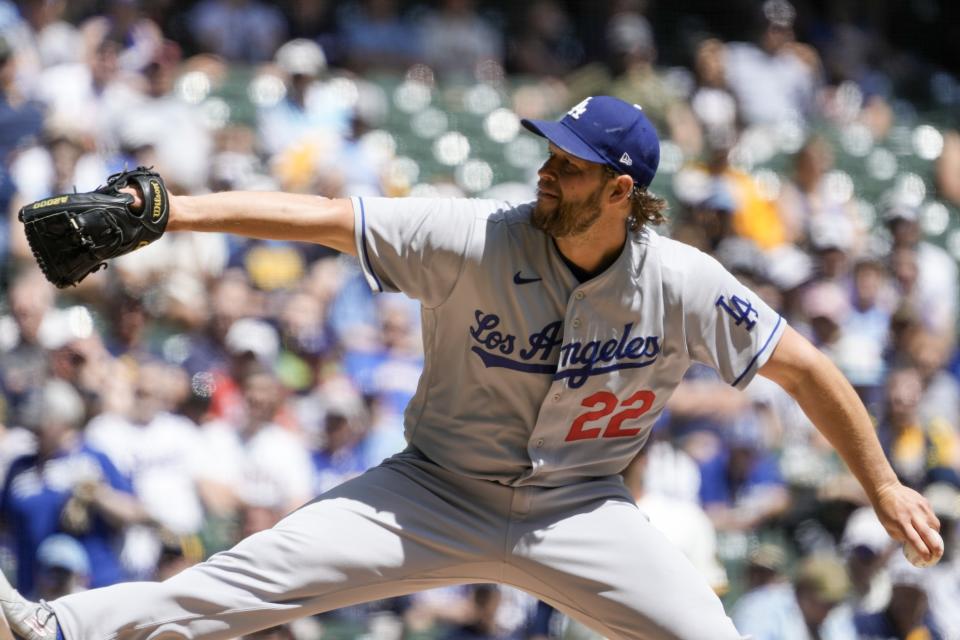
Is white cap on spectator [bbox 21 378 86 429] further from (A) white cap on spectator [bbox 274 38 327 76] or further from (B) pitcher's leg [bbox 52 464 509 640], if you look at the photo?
(A) white cap on spectator [bbox 274 38 327 76]

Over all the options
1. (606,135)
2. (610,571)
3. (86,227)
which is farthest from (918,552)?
(86,227)

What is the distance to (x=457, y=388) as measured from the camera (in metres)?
3.77

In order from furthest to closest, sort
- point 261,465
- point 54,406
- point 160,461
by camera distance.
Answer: point 261,465, point 160,461, point 54,406

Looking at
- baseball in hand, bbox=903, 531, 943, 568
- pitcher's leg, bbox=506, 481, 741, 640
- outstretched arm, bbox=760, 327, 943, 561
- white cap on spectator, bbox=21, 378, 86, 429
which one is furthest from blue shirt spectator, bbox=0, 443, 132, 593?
baseball in hand, bbox=903, 531, 943, 568

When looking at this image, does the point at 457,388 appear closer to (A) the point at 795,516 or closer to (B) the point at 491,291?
(B) the point at 491,291

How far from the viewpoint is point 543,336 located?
3.73 metres

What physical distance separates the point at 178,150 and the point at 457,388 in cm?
435

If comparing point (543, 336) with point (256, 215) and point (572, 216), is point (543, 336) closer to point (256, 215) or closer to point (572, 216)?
point (572, 216)

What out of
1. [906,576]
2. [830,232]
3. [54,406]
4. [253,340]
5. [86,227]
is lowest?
[906,576]

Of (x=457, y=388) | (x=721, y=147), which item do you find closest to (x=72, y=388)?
(x=457, y=388)

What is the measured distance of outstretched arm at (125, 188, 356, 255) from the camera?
3.32 metres

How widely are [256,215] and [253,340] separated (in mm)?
3285

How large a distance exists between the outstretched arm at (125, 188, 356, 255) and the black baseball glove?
38 millimetres

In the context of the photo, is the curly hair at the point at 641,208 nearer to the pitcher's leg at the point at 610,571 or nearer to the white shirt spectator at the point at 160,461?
the pitcher's leg at the point at 610,571
